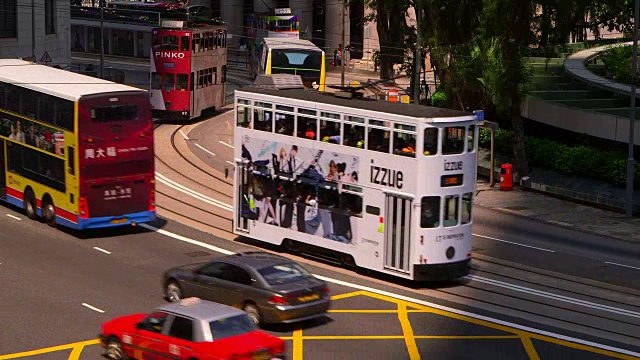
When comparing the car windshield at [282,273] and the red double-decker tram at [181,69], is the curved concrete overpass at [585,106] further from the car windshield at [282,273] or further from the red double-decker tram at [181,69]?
the car windshield at [282,273]

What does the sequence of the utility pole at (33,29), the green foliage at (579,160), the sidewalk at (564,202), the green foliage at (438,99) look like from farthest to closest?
the utility pole at (33,29) → the green foliage at (438,99) → the green foliage at (579,160) → the sidewalk at (564,202)

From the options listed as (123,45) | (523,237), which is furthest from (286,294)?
(123,45)

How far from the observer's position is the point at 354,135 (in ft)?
103

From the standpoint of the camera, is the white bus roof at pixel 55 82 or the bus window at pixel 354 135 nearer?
the bus window at pixel 354 135

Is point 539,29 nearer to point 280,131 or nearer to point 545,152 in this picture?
point 545,152

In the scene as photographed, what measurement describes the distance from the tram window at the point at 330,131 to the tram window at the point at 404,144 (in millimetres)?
2243

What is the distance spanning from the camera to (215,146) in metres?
55.2

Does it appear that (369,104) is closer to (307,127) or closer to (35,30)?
(307,127)

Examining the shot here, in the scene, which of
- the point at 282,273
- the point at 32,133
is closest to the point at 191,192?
the point at 32,133

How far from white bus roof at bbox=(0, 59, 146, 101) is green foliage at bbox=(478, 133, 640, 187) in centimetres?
1999

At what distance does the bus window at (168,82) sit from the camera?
198 ft

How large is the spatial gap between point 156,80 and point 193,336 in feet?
134

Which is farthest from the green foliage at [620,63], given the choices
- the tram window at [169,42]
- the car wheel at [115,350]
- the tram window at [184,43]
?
the car wheel at [115,350]

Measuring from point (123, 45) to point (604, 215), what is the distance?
2196 inches
